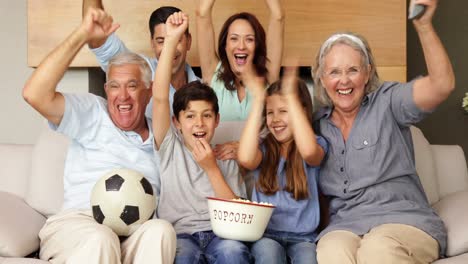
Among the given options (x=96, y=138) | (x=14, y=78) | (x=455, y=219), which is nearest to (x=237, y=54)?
(x=96, y=138)

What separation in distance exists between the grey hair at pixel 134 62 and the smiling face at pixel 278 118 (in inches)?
18.3

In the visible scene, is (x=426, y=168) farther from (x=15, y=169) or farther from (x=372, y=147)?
(x=15, y=169)

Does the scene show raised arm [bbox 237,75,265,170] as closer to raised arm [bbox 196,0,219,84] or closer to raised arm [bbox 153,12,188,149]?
raised arm [bbox 153,12,188,149]

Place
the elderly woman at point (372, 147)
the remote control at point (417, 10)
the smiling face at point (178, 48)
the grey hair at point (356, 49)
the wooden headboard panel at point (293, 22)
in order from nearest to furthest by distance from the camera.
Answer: the remote control at point (417, 10), the elderly woman at point (372, 147), the grey hair at point (356, 49), the smiling face at point (178, 48), the wooden headboard panel at point (293, 22)

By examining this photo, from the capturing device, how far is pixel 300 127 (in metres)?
2.44

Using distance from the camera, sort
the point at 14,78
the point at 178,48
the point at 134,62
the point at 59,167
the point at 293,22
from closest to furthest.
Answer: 1. the point at 134,62
2. the point at 59,167
3. the point at 178,48
4. the point at 293,22
5. the point at 14,78

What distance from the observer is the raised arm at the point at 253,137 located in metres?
2.44

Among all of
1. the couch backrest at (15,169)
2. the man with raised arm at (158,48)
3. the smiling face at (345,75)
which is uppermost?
the man with raised arm at (158,48)

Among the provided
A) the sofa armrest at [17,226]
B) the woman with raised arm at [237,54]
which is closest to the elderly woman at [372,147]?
the woman with raised arm at [237,54]

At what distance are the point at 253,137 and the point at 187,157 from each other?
279 millimetres

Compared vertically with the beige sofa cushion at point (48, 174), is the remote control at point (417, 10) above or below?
above

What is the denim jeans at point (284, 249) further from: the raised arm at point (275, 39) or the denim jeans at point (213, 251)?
the raised arm at point (275, 39)

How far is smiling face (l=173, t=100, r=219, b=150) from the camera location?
8.24 feet

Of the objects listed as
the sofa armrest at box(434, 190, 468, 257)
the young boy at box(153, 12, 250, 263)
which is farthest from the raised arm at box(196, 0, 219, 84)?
the sofa armrest at box(434, 190, 468, 257)
